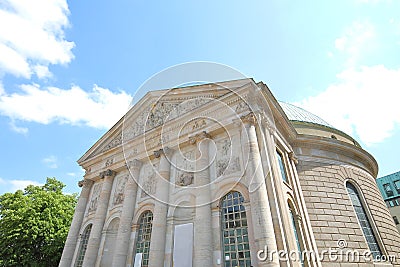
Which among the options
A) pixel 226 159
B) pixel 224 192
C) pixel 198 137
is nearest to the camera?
pixel 224 192

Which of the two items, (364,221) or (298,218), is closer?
(298,218)

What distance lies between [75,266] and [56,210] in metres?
8.38

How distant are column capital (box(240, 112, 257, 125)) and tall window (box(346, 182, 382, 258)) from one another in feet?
33.8

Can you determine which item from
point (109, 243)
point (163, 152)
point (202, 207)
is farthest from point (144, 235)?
point (163, 152)

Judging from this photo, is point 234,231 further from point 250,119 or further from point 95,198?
point 95,198

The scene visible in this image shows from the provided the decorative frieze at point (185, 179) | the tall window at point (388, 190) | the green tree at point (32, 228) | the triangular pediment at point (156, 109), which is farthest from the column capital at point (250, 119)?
the tall window at point (388, 190)

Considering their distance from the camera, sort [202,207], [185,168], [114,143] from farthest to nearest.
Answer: [114,143], [185,168], [202,207]

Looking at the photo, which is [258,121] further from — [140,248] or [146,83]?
[140,248]

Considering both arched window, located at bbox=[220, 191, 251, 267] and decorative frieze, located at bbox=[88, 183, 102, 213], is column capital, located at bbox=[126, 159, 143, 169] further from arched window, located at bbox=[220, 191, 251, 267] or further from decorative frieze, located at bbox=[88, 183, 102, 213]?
arched window, located at bbox=[220, 191, 251, 267]

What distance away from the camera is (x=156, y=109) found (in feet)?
60.9

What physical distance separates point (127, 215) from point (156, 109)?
7992mm

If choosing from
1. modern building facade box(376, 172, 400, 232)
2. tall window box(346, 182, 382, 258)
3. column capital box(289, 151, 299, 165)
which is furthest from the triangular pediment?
modern building facade box(376, 172, 400, 232)

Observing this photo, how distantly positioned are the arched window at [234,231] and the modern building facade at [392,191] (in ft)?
122

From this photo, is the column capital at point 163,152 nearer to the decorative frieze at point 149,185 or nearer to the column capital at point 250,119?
the decorative frieze at point 149,185
